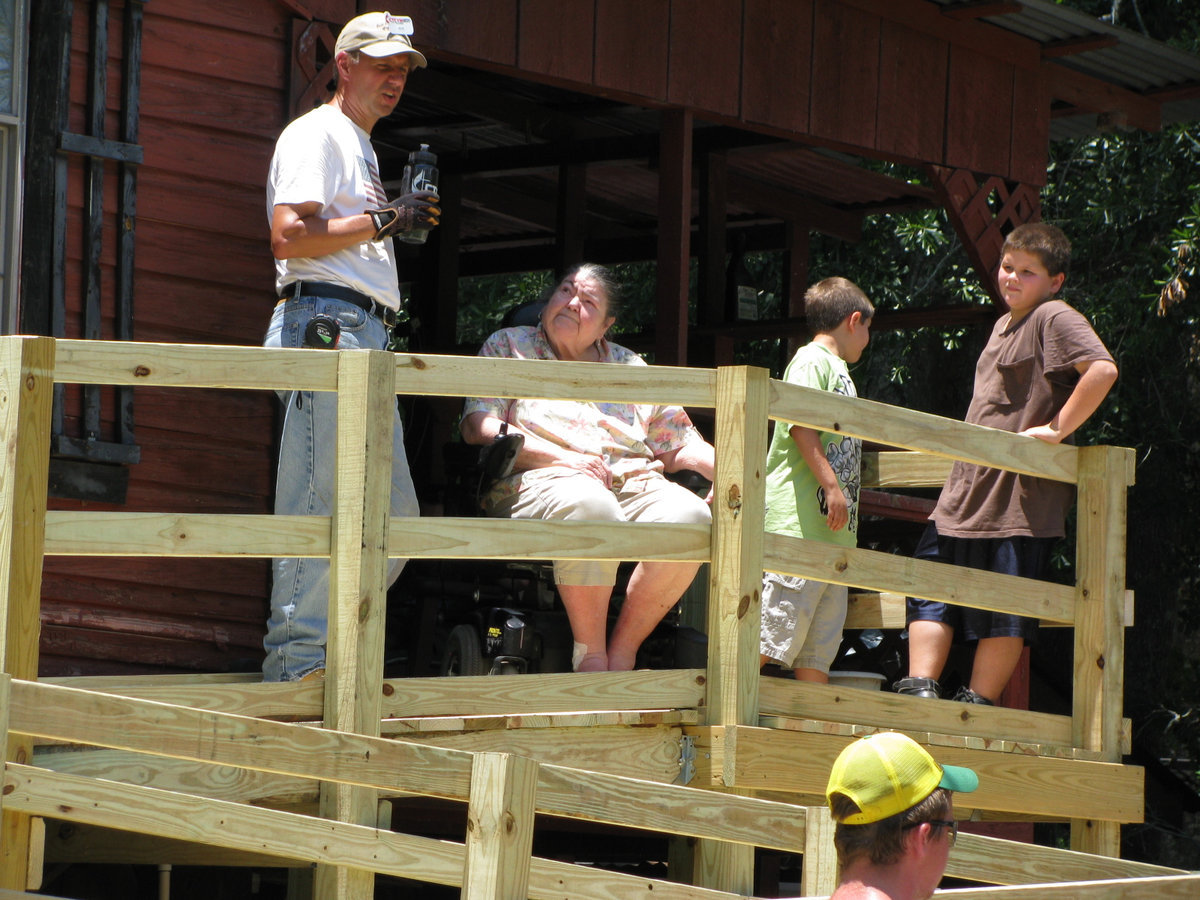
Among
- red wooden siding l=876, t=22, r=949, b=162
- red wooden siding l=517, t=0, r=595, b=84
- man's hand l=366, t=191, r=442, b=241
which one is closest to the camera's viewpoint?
man's hand l=366, t=191, r=442, b=241

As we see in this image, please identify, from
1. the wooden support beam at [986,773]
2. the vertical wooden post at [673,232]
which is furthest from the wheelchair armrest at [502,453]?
the vertical wooden post at [673,232]

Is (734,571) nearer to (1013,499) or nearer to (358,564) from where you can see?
(358,564)

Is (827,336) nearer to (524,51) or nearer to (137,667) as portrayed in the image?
(524,51)

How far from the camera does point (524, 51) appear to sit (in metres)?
7.21

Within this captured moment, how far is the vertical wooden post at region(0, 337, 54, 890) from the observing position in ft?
14.8

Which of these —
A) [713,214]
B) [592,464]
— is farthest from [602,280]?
[713,214]


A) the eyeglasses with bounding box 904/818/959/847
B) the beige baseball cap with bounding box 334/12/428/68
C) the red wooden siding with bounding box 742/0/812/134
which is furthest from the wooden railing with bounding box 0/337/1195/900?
the red wooden siding with bounding box 742/0/812/134

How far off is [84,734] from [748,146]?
268 inches

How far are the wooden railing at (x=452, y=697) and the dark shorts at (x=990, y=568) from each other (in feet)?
0.79

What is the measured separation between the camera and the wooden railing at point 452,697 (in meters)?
4.18

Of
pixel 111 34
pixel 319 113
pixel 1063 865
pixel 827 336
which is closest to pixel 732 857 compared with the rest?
pixel 1063 865

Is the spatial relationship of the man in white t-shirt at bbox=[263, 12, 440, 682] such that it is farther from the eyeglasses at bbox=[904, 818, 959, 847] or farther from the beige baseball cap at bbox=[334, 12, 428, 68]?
the eyeglasses at bbox=[904, 818, 959, 847]

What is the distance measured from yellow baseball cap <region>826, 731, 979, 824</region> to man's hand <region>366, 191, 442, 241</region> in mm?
2599

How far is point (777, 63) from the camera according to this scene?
8.28m
